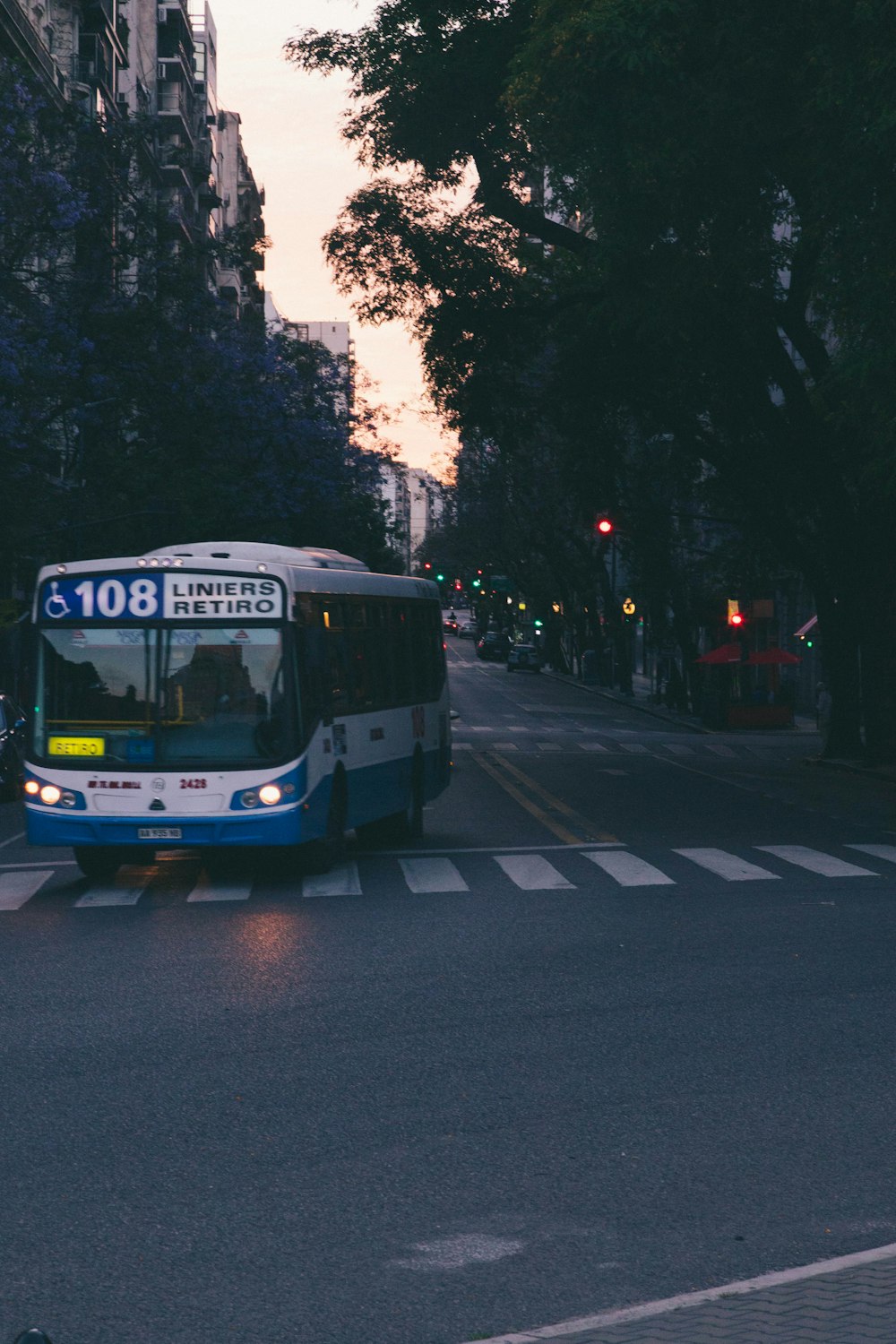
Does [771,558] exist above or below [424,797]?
above

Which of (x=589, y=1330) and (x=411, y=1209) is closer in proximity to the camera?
(x=589, y=1330)

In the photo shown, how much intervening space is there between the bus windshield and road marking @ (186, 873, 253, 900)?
1.09 m

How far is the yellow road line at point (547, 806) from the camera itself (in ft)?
67.6

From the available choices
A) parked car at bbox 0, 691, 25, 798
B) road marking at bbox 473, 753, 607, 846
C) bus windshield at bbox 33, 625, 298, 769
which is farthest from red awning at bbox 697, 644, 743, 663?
bus windshield at bbox 33, 625, 298, 769

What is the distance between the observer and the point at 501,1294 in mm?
5410

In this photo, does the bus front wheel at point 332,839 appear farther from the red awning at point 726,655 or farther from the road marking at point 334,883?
the red awning at point 726,655

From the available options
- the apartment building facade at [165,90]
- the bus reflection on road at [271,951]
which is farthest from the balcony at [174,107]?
the bus reflection on road at [271,951]

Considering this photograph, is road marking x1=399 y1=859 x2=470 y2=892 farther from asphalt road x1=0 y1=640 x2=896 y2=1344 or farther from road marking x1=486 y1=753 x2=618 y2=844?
road marking x1=486 y1=753 x2=618 y2=844

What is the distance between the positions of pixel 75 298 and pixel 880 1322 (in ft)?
119

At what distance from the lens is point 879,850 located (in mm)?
19031

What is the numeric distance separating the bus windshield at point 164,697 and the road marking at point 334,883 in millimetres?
1226

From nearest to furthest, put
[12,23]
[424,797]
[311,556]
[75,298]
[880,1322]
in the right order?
[880,1322] → [311,556] → [424,797] → [75,298] → [12,23]

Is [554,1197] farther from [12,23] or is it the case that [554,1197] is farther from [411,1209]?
[12,23]

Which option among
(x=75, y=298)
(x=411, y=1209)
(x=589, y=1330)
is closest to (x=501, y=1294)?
(x=589, y=1330)
